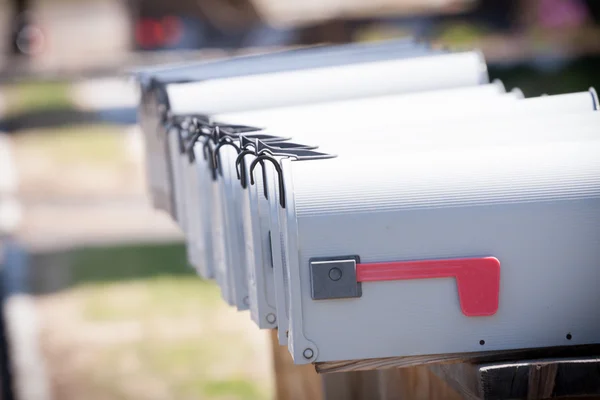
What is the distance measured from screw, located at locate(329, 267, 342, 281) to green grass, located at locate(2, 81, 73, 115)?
55.1ft

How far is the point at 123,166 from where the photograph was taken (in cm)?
1357

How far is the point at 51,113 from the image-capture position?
1805cm

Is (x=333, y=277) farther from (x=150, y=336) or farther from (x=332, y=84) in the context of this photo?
(x=150, y=336)

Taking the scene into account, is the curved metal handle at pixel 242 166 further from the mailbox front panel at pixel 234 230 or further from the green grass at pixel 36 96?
the green grass at pixel 36 96

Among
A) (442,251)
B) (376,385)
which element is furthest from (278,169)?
(376,385)

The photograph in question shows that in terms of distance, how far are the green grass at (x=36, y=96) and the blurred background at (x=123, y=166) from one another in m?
0.04

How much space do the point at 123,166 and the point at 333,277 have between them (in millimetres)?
11736

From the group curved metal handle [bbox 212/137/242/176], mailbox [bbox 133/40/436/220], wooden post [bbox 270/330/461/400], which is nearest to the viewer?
curved metal handle [bbox 212/137/242/176]

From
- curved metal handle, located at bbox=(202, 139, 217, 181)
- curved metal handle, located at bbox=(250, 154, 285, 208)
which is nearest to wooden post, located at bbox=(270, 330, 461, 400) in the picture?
curved metal handle, located at bbox=(202, 139, 217, 181)

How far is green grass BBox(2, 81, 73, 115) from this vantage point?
18453 millimetres

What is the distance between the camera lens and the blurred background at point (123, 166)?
267 inches

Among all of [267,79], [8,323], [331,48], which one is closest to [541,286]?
[267,79]

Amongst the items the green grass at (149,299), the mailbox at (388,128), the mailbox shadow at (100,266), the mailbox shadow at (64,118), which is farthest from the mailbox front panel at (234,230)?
the mailbox shadow at (64,118)

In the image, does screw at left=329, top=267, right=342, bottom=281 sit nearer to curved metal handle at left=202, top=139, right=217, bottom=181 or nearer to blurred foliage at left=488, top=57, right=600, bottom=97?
curved metal handle at left=202, top=139, right=217, bottom=181
